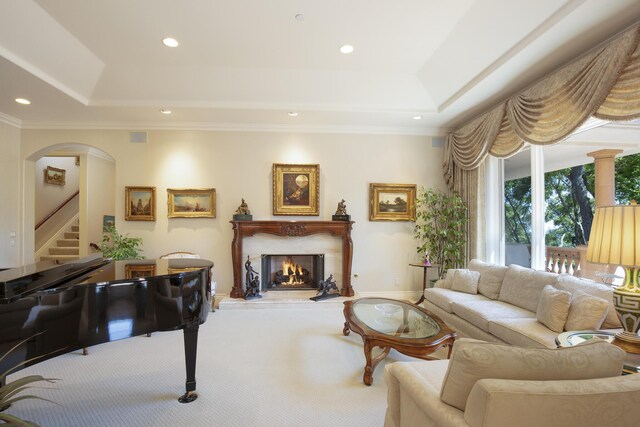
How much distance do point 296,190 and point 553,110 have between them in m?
3.73

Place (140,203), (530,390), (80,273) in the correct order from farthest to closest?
(140,203), (80,273), (530,390)

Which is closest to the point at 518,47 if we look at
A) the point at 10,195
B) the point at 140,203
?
the point at 140,203

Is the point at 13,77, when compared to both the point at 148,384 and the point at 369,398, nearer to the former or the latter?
the point at 148,384

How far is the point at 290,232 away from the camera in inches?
202

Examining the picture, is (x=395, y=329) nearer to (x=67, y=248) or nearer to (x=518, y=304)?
(x=518, y=304)

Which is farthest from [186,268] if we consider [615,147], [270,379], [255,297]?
[615,147]

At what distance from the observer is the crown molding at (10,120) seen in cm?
470

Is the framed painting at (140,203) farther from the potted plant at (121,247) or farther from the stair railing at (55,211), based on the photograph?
the stair railing at (55,211)

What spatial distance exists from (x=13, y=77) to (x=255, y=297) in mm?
4299

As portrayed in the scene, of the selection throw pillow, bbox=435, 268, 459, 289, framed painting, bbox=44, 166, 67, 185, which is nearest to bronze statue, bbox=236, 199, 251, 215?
throw pillow, bbox=435, 268, 459, 289

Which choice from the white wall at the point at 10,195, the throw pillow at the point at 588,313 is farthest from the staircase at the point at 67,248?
the throw pillow at the point at 588,313

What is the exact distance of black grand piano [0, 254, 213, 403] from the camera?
168 centimetres

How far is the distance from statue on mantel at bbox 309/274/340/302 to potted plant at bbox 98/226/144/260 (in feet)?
10.2

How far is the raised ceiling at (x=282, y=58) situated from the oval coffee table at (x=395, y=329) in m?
2.98
